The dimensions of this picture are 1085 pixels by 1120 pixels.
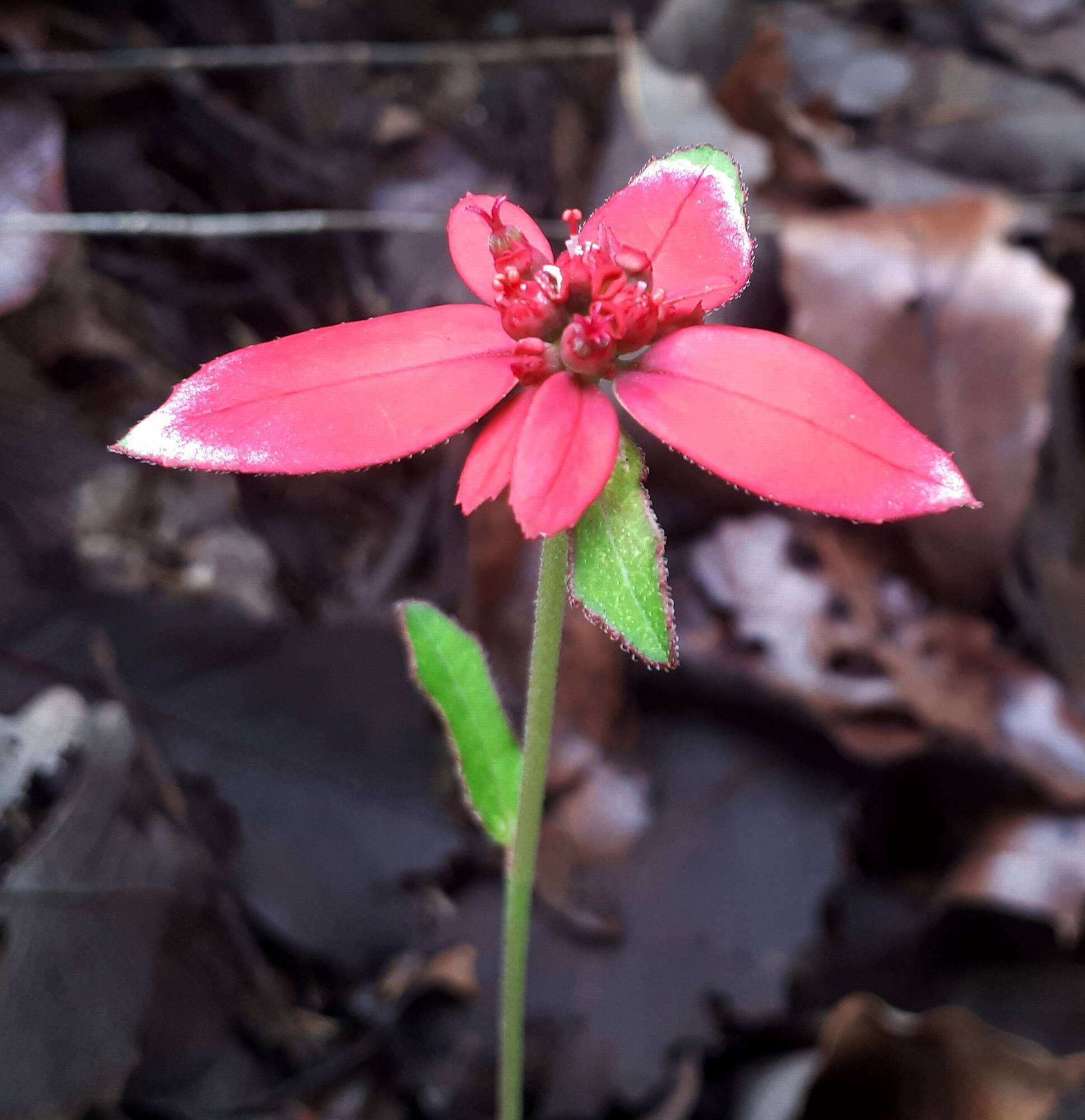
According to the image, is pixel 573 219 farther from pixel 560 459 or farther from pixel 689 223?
pixel 560 459

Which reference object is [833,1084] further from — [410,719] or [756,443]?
[756,443]

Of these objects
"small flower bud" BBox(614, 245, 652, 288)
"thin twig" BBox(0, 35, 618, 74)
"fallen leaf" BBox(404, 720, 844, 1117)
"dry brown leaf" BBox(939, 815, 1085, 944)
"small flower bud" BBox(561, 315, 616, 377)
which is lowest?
"fallen leaf" BBox(404, 720, 844, 1117)

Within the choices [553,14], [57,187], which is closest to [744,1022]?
[57,187]

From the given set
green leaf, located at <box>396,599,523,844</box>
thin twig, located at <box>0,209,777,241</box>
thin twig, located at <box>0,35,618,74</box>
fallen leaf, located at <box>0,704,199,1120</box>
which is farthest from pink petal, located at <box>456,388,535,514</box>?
thin twig, located at <box>0,35,618,74</box>

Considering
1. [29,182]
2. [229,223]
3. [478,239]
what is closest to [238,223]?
[229,223]

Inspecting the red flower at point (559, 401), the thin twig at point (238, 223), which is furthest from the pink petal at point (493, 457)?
the thin twig at point (238, 223)

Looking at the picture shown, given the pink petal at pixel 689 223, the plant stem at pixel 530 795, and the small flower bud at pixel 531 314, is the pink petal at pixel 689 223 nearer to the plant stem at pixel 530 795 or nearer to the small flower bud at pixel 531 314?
the small flower bud at pixel 531 314

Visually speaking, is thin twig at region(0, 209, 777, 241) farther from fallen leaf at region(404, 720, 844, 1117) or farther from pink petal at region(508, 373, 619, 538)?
pink petal at region(508, 373, 619, 538)
